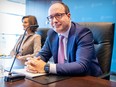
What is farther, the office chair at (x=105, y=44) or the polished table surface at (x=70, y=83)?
the office chair at (x=105, y=44)

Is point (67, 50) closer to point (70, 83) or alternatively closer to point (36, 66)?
point (36, 66)

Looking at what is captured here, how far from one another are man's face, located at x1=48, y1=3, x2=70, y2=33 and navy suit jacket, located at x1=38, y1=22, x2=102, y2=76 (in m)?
0.06

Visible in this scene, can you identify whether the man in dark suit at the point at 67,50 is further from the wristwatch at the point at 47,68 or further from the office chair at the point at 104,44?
the office chair at the point at 104,44

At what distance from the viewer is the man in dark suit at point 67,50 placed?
1.11m

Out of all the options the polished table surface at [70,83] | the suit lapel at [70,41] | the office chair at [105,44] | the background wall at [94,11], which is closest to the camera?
the polished table surface at [70,83]

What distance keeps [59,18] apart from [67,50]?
274 mm

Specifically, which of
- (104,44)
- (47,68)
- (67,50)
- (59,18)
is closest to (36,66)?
(47,68)

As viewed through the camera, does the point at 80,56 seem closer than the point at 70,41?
Yes

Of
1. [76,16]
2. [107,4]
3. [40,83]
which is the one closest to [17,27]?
[76,16]

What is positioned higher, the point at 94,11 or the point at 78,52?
the point at 94,11

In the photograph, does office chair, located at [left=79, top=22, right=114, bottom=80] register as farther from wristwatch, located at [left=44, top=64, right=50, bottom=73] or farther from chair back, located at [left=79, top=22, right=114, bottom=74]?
wristwatch, located at [left=44, top=64, right=50, bottom=73]

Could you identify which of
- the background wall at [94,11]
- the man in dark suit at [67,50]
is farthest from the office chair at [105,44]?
the background wall at [94,11]

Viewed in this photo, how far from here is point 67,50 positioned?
A: 134 centimetres

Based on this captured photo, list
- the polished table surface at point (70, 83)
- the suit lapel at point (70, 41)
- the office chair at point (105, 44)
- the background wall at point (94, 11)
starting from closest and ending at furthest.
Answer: the polished table surface at point (70, 83) < the suit lapel at point (70, 41) < the office chair at point (105, 44) < the background wall at point (94, 11)
